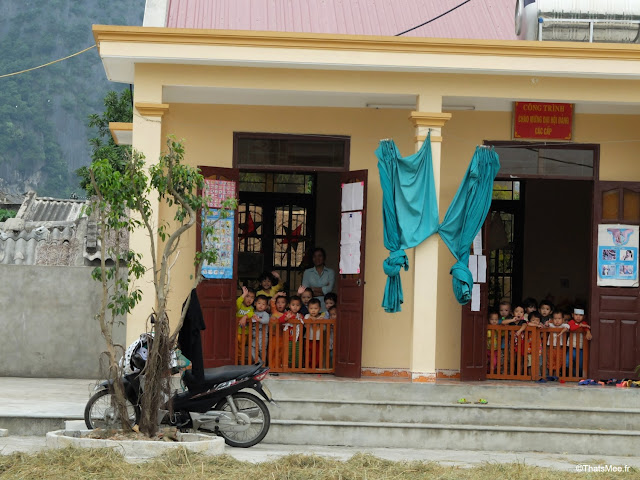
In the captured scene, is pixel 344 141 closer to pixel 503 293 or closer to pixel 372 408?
pixel 372 408

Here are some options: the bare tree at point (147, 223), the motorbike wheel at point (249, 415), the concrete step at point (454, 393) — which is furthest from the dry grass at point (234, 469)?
the concrete step at point (454, 393)

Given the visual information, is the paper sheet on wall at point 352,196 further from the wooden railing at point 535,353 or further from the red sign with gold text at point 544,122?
the wooden railing at point 535,353

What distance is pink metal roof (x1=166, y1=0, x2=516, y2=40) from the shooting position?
46.0 ft

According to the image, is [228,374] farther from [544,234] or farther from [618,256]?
[544,234]

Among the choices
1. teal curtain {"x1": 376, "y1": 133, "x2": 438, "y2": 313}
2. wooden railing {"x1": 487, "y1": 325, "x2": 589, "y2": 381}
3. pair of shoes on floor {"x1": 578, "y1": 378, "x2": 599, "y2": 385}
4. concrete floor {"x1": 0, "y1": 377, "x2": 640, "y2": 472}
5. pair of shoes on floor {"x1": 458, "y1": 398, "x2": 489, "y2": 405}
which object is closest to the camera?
concrete floor {"x1": 0, "y1": 377, "x2": 640, "y2": 472}

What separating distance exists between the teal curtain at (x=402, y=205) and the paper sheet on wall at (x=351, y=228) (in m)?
0.58

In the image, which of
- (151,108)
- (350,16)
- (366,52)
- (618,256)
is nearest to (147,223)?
(151,108)

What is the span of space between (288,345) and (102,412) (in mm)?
3357

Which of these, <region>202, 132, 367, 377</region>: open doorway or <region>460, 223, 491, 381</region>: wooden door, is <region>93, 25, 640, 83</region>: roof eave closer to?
<region>202, 132, 367, 377</region>: open doorway

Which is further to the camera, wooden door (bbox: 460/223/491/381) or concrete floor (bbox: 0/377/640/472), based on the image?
wooden door (bbox: 460/223/491/381)

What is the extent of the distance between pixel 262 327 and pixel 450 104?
3415 millimetres

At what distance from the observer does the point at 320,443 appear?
9.94m

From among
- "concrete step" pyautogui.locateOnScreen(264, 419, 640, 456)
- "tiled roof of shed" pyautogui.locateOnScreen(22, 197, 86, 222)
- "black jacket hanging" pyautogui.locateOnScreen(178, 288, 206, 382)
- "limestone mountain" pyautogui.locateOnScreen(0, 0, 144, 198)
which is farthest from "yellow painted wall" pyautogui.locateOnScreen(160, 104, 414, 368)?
"limestone mountain" pyautogui.locateOnScreen(0, 0, 144, 198)

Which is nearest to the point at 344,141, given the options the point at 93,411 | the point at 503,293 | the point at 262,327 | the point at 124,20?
Result: the point at 262,327
